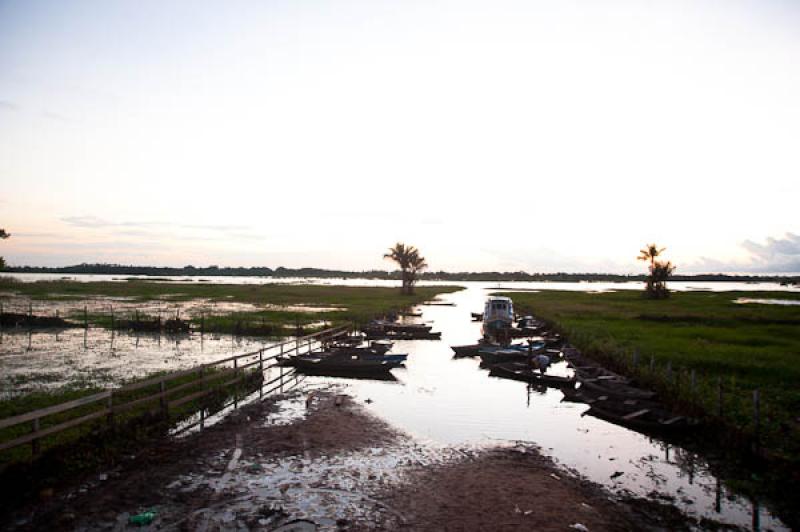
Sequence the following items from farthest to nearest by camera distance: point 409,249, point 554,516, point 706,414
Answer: point 409,249, point 706,414, point 554,516

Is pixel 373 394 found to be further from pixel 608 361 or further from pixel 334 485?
pixel 608 361

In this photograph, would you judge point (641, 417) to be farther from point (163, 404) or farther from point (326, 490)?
point (163, 404)

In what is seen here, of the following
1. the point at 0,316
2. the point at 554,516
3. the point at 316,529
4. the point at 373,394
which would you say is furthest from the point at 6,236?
the point at 554,516

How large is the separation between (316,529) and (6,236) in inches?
1687

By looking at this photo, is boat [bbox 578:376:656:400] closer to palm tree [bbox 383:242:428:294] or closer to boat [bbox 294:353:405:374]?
boat [bbox 294:353:405:374]

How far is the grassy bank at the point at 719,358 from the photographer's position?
16094 millimetres

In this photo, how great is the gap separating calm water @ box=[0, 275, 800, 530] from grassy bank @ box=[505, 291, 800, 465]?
257 centimetres

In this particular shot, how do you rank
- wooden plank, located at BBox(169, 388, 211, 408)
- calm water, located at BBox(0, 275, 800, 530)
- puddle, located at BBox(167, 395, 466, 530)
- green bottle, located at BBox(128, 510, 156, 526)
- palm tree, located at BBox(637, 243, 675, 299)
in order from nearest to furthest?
green bottle, located at BBox(128, 510, 156, 526)
puddle, located at BBox(167, 395, 466, 530)
calm water, located at BBox(0, 275, 800, 530)
wooden plank, located at BBox(169, 388, 211, 408)
palm tree, located at BBox(637, 243, 675, 299)

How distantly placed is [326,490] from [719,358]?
2381cm

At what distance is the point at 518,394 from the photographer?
23.6 metres

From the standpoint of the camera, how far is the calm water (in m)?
12.9

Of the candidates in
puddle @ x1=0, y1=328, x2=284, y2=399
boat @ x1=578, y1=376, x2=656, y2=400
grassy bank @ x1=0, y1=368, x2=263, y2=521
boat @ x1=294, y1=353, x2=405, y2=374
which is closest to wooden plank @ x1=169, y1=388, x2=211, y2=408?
grassy bank @ x1=0, y1=368, x2=263, y2=521

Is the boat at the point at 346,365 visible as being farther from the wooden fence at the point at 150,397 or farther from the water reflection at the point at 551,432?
the wooden fence at the point at 150,397

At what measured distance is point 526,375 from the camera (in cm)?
2602
